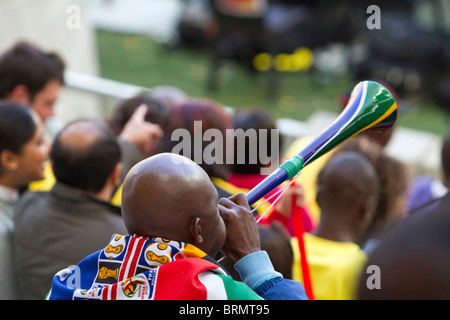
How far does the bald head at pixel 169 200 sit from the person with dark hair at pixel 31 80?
220cm

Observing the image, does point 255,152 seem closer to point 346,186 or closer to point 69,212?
point 346,186

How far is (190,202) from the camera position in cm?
154

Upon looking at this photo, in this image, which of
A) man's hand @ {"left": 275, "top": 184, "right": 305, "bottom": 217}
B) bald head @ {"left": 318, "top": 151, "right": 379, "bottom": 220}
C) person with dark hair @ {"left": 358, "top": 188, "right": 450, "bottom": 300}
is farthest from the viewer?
bald head @ {"left": 318, "top": 151, "right": 379, "bottom": 220}

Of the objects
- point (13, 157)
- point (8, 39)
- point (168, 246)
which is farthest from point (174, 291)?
point (8, 39)

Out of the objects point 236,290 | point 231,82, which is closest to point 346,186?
point 236,290

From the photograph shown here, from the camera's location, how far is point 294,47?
26.9 feet

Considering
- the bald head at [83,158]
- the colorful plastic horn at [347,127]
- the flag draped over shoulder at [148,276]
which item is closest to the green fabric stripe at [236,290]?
the flag draped over shoulder at [148,276]

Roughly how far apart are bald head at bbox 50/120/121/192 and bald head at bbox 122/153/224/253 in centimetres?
96

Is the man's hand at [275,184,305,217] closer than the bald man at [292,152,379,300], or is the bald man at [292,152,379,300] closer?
the bald man at [292,152,379,300]

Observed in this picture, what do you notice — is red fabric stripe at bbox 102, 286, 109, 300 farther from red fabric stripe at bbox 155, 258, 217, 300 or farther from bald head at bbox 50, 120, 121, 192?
bald head at bbox 50, 120, 121, 192

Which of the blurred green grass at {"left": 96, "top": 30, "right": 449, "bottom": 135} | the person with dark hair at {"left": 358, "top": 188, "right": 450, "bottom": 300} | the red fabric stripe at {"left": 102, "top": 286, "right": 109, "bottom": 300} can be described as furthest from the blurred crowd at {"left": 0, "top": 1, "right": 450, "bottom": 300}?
the blurred green grass at {"left": 96, "top": 30, "right": 449, "bottom": 135}

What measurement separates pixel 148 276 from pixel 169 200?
182 millimetres

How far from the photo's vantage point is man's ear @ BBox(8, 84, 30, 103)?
11.6ft

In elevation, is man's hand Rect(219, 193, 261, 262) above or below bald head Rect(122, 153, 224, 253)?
below
